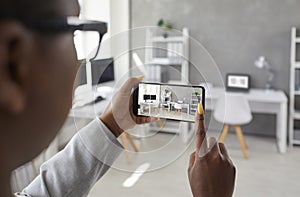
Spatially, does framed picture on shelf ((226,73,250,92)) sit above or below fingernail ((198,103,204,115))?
below

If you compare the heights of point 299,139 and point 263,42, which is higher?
point 263,42

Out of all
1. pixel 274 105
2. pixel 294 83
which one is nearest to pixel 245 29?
pixel 294 83

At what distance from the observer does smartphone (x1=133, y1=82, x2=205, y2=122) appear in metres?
0.41

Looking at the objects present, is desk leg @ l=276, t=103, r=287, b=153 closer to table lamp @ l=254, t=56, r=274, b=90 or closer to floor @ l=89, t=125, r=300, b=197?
floor @ l=89, t=125, r=300, b=197

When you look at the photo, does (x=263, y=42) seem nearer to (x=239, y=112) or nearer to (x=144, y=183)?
(x=239, y=112)

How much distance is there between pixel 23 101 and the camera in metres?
0.17

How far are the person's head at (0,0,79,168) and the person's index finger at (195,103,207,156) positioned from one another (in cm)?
22

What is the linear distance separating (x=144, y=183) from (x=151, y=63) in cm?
201

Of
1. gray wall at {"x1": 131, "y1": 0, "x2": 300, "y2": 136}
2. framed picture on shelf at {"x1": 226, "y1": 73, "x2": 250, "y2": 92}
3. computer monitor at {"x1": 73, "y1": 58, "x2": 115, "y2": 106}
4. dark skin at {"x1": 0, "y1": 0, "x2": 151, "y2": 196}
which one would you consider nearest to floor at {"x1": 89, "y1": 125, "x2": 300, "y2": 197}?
framed picture on shelf at {"x1": 226, "y1": 73, "x2": 250, "y2": 92}

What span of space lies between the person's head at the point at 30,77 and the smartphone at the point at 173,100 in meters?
0.22

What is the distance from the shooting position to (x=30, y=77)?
0.17m

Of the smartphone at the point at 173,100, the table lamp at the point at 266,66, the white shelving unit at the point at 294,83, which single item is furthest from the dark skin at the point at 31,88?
the table lamp at the point at 266,66

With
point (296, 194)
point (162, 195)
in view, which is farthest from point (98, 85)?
point (296, 194)

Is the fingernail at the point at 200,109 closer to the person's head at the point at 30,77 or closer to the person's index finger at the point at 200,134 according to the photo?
the person's index finger at the point at 200,134
